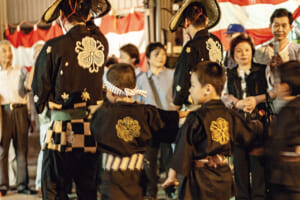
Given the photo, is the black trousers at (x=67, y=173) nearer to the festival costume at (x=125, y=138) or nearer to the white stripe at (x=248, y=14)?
the festival costume at (x=125, y=138)

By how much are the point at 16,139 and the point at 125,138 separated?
2.98 metres

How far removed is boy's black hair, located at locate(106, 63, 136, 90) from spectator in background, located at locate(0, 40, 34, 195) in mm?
2763

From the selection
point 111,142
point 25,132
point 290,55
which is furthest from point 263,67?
point 25,132

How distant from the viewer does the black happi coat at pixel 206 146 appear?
9.26 ft

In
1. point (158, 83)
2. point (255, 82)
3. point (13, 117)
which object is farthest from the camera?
point (13, 117)

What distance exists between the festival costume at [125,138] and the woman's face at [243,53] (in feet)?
4.71

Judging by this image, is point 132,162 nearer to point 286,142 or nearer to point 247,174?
point 286,142

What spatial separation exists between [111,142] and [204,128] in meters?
0.67

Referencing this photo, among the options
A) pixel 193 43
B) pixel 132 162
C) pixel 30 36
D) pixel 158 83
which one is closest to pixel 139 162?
pixel 132 162

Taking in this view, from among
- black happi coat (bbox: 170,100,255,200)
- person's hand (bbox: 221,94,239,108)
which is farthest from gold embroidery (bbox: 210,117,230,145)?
person's hand (bbox: 221,94,239,108)

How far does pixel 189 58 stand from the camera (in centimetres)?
384

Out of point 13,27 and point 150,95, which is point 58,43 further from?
point 13,27

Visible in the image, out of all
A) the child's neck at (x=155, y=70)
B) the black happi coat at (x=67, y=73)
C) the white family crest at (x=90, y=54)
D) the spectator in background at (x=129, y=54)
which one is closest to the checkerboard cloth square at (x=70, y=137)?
the black happi coat at (x=67, y=73)

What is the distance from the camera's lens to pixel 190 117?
2.87 meters
